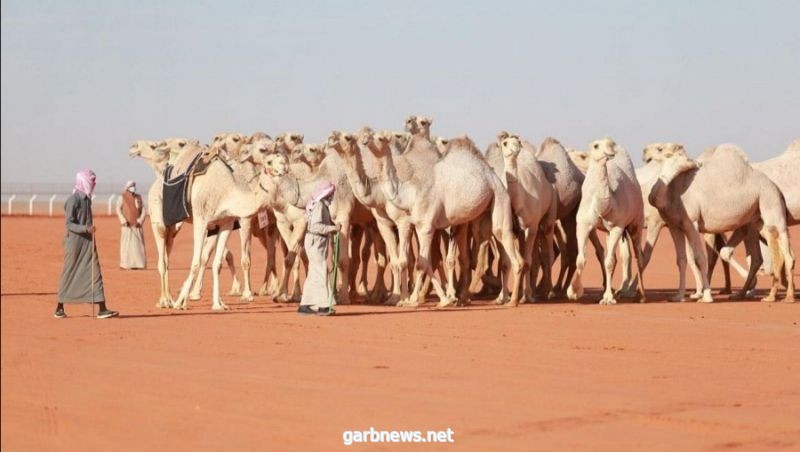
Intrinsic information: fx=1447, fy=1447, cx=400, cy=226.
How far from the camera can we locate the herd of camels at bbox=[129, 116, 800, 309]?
57.9ft

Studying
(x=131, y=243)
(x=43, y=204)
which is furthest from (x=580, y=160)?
(x=43, y=204)

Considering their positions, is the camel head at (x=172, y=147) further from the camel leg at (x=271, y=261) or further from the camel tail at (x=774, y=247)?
the camel tail at (x=774, y=247)

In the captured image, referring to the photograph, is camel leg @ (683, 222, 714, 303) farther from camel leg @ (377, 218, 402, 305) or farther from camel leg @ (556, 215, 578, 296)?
camel leg @ (377, 218, 402, 305)

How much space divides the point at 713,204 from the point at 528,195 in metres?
2.51

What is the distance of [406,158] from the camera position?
714 inches

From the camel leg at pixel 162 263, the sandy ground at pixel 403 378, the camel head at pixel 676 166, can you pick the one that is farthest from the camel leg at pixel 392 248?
the camel head at pixel 676 166

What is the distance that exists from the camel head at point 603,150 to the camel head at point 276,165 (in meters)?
3.97

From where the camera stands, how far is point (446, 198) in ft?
58.6

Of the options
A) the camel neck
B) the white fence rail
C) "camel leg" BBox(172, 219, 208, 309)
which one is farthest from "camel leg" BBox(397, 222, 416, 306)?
the white fence rail

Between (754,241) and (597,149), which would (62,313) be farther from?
(754,241)

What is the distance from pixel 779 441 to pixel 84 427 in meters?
4.31

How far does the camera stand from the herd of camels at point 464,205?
1766 cm

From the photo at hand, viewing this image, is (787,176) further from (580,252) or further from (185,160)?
(185,160)

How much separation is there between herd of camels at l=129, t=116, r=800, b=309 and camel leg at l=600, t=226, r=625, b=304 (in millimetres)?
20
